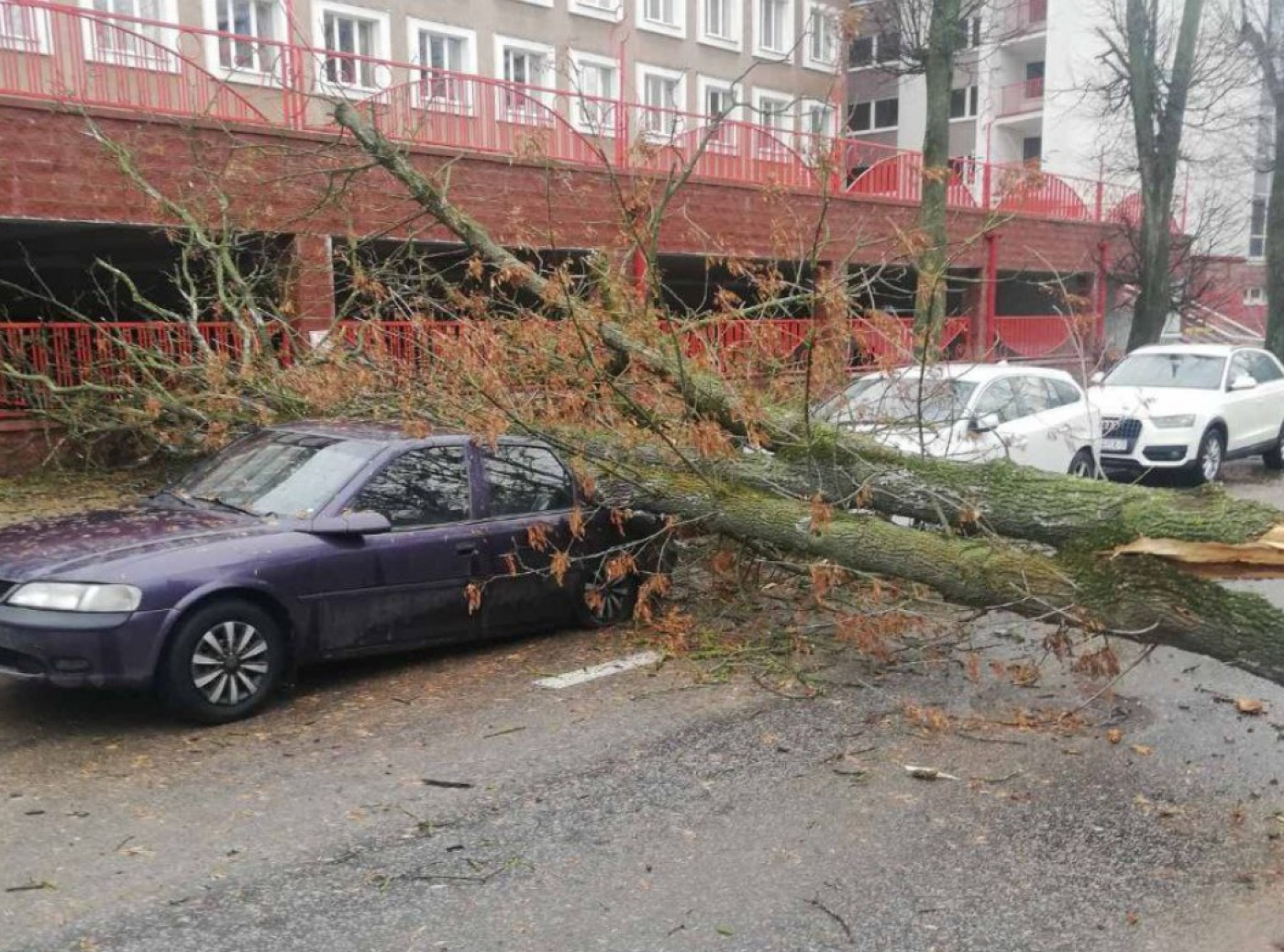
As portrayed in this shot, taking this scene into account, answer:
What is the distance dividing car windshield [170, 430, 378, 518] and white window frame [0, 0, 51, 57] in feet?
24.2

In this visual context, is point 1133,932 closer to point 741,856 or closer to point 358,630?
point 741,856

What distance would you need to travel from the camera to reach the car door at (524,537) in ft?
23.3

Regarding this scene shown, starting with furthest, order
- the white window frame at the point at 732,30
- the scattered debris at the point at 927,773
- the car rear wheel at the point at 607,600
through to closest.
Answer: the white window frame at the point at 732,30 < the car rear wheel at the point at 607,600 < the scattered debris at the point at 927,773

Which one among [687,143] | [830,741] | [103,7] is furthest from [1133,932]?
[103,7]

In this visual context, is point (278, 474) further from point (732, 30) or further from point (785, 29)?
point (785, 29)

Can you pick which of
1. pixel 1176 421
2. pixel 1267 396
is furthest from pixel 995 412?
pixel 1267 396

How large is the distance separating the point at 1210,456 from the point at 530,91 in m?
14.0

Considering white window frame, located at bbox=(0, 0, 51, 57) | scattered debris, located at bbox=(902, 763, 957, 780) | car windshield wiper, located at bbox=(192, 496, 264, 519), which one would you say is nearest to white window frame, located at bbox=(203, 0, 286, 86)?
white window frame, located at bbox=(0, 0, 51, 57)

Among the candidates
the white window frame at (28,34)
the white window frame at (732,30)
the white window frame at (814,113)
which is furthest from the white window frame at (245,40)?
the white window frame at (732,30)

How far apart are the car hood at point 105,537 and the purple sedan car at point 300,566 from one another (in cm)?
1

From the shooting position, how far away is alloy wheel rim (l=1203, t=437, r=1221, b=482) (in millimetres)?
14172

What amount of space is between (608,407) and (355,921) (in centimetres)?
394

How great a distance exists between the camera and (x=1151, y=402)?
13.6 metres

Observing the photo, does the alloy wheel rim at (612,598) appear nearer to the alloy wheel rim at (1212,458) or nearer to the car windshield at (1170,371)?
the alloy wheel rim at (1212,458)
